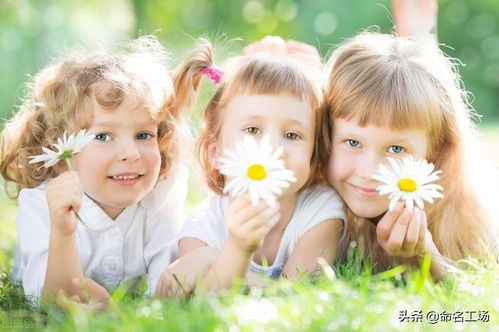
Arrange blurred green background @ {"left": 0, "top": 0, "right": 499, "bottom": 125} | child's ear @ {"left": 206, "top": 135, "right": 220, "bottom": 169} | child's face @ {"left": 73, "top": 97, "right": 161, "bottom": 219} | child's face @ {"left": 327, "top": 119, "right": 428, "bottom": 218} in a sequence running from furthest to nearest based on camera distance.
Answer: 1. blurred green background @ {"left": 0, "top": 0, "right": 499, "bottom": 125}
2. child's ear @ {"left": 206, "top": 135, "right": 220, "bottom": 169}
3. child's face @ {"left": 73, "top": 97, "right": 161, "bottom": 219}
4. child's face @ {"left": 327, "top": 119, "right": 428, "bottom": 218}

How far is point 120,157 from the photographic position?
330 centimetres

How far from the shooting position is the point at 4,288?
341cm

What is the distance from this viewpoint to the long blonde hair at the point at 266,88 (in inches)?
124

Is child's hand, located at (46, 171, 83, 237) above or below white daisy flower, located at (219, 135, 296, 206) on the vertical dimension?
below

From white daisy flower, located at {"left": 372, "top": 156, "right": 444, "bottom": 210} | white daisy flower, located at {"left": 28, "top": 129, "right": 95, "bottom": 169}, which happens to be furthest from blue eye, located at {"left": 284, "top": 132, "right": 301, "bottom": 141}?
white daisy flower, located at {"left": 28, "top": 129, "right": 95, "bottom": 169}

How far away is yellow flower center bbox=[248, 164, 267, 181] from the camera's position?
2.55 m

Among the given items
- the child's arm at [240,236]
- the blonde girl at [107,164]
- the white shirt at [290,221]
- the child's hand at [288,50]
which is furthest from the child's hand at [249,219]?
the child's hand at [288,50]

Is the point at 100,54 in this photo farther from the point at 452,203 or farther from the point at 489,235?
the point at 489,235

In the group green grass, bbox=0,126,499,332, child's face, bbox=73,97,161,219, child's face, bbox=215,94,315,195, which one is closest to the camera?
green grass, bbox=0,126,499,332

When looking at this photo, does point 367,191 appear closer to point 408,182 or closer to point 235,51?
point 408,182

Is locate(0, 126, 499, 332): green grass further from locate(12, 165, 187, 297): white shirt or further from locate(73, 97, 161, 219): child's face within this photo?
locate(73, 97, 161, 219): child's face

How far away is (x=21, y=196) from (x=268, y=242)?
113cm

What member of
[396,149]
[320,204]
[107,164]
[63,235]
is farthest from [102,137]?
[396,149]

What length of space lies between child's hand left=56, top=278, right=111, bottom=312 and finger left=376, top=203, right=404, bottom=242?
1076 millimetres
